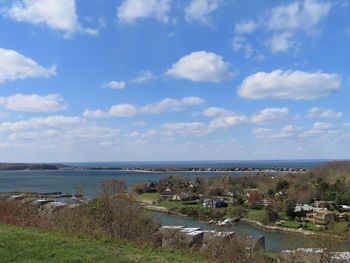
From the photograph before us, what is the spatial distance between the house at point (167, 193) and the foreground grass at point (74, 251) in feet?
226

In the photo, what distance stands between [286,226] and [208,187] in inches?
1458

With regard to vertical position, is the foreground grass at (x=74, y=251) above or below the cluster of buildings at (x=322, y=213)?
above

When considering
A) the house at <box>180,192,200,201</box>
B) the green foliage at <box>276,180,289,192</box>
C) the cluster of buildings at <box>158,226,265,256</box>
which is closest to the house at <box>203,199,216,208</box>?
the house at <box>180,192,200,201</box>


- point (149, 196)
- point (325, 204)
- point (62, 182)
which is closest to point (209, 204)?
point (325, 204)

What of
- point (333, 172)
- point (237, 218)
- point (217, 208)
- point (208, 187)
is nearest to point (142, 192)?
point (208, 187)

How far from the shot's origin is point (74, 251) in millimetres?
8273

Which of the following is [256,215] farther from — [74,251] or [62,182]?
[62,182]

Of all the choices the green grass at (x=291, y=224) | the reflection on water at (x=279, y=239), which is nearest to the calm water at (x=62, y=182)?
the reflection on water at (x=279, y=239)

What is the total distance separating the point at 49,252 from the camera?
810 cm

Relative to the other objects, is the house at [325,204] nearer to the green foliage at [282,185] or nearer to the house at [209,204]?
the house at [209,204]

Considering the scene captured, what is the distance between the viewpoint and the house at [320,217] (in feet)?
157

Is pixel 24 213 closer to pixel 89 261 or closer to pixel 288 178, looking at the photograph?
pixel 89 261

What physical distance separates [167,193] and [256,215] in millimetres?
29365

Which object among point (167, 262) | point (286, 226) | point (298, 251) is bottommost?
point (286, 226)
